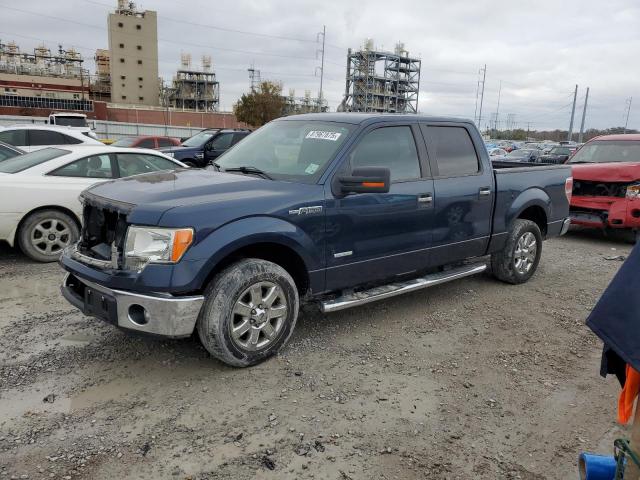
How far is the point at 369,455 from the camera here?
9.58 ft

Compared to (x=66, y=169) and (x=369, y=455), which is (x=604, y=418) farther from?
(x=66, y=169)

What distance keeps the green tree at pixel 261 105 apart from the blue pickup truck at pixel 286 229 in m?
49.2

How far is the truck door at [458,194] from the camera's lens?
16.4 feet

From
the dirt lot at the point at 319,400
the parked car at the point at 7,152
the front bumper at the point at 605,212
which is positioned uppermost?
the parked car at the point at 7,152

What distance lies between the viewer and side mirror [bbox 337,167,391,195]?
12.8 feet

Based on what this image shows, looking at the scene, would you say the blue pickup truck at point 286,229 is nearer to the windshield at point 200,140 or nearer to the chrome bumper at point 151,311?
the chrome bumper at point 151,311

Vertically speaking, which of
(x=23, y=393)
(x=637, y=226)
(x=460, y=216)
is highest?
(x=460, y=216)

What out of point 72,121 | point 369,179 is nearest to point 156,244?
point 369,179

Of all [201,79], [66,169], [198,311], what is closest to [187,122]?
[201,79]

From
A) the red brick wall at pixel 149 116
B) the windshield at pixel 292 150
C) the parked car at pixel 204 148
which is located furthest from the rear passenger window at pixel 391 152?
the red brick wall at pixel 149 116

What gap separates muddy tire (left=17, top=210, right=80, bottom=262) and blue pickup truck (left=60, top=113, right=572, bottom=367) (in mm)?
2662

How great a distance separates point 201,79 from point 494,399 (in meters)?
99.2

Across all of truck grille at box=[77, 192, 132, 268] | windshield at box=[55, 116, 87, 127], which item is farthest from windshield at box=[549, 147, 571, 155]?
truck grille at box=[77, 192, 132, 268]

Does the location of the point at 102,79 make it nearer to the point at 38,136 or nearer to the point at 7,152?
the point at 38,136
